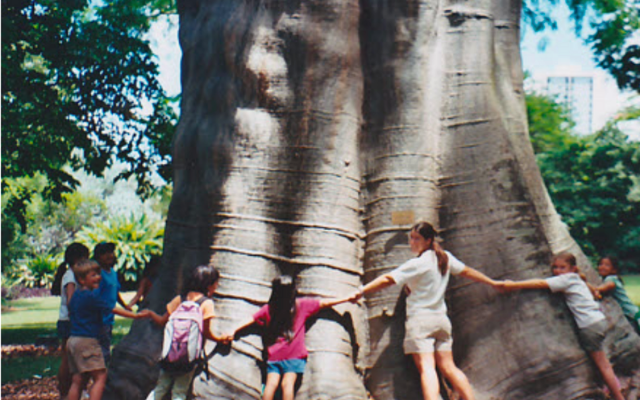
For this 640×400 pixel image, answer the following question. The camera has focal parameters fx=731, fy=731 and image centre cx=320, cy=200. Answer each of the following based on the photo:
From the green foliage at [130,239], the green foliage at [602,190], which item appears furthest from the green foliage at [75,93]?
the green foliage at [602,190]

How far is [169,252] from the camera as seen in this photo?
5883 mm

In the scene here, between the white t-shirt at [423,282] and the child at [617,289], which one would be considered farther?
the child at [617,289]

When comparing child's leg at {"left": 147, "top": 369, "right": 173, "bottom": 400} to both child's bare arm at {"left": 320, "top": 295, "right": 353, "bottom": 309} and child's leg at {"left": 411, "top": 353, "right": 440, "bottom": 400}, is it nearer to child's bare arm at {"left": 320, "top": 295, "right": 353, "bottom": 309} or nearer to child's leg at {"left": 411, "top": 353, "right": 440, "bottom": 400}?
child's bare arm at {"left": 320, "top": 295, "right": 353, "bottom": 309}

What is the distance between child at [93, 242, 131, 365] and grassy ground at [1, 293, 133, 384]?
361cm

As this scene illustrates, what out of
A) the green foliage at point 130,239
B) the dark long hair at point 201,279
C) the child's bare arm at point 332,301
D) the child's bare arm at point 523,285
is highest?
the green foliage at point 130,239

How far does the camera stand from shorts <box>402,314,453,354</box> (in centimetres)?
523

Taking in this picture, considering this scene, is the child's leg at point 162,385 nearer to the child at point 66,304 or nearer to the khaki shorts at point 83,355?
the khaki shorts at point 83,355

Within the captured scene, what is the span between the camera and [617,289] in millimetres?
6551

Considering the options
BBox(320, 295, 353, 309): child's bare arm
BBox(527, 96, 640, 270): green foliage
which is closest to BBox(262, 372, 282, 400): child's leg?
BBox(320, 295, 353, 309): child's bare arm

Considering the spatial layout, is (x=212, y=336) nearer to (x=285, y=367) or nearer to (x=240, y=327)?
(x=240, y=327)

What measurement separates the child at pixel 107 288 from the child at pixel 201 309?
97 centimetres

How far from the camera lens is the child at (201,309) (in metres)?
5.03

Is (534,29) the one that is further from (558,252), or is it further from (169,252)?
(169,252)

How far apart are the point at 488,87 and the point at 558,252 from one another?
147 cm
